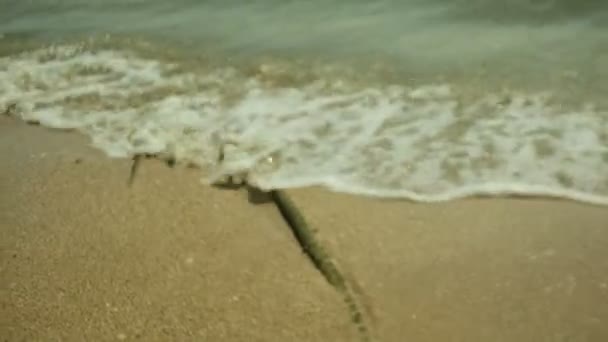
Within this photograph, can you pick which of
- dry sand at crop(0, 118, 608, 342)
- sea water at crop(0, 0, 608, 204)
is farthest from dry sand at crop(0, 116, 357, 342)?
sea water at crop(0, 0, 608, 204)

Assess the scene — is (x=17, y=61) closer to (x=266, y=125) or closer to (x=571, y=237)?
(x=266, y=125)

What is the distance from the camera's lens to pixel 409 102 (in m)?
3.61

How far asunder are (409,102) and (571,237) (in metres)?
1.34

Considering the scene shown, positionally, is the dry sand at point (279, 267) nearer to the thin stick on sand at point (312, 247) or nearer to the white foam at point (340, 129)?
the thin stick on sand at point (312, 247)

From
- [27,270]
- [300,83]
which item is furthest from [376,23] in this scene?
[27,270]

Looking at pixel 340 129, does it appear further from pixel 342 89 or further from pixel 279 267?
pixel 279 267

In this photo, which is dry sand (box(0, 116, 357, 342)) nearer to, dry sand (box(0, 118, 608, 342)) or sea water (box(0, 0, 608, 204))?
dry sand (box(0, 118, 608, 342))

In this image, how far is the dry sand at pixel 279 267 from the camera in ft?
7.14

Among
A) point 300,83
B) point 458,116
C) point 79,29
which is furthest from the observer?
point 79,29

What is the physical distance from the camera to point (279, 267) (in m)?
2.43

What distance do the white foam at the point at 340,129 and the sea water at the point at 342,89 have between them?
1cm

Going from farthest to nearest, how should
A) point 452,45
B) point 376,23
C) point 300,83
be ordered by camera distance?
point 376,23
point 452,45
point 300,83

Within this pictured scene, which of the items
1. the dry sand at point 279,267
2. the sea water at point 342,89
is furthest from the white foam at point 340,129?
the dry sand at point 279,267

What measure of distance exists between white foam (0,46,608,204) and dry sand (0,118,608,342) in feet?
0.56
